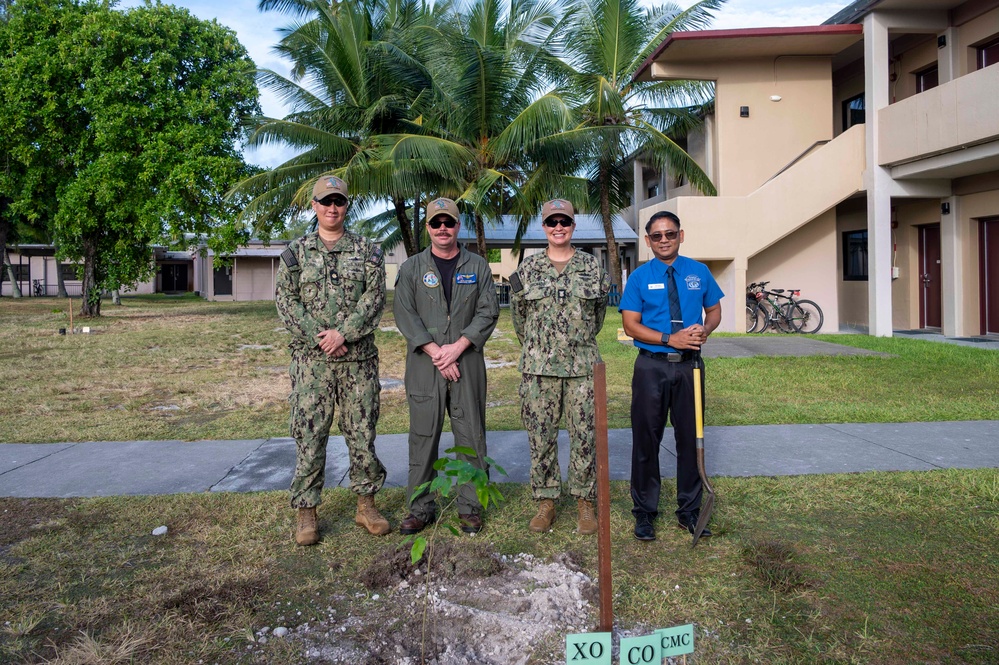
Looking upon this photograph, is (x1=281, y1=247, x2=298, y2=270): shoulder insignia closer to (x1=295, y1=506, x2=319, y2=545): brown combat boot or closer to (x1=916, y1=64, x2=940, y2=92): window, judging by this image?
(x1=295, y1=506, x2=319, y2=545): brown combat boot

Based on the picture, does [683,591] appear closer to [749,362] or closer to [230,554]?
[230,554]

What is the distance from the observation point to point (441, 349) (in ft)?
13.4

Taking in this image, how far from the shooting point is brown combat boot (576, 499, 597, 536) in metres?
4.13

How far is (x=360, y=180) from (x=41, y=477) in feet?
41.3

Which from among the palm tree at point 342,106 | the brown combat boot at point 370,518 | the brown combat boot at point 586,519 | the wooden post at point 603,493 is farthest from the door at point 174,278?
the wooden post at point 603,493

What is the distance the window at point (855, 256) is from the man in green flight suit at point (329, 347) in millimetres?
15258

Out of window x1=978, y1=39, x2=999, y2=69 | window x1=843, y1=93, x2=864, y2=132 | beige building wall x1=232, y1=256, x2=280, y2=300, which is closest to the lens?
window x1=978, y1=39, x2=999, y2=69

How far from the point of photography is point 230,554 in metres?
3.84

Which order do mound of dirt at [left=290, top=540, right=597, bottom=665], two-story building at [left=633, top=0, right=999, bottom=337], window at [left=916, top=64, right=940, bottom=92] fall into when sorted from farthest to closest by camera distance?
window at [left=916, top=64, right=940, bottom=92], two-story building at [left=633, top=0, right=999, bottom=337], mound of dirt at [left=290, top=540, right=597, bottom=665]

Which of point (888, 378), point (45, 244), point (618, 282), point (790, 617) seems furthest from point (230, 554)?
point (45, 244)

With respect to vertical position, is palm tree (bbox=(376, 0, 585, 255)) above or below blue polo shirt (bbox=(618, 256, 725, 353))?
above

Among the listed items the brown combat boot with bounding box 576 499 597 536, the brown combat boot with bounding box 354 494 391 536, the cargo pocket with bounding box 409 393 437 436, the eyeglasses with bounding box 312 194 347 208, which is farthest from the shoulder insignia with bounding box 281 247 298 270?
the brown combat boot with bounding box 576 499 597 536

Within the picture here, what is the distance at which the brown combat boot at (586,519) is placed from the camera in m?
4.13

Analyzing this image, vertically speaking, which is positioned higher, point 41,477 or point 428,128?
point 428,128
